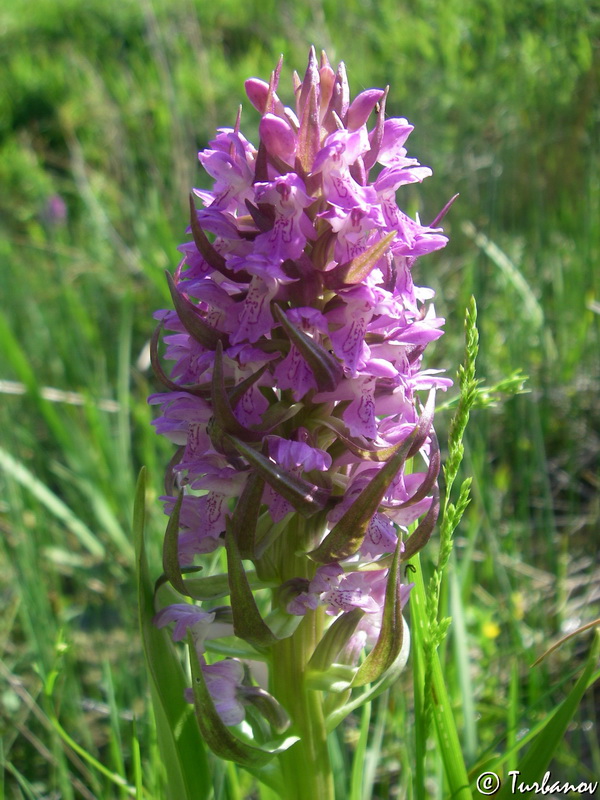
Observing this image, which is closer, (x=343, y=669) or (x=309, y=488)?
(x=309, y=488)

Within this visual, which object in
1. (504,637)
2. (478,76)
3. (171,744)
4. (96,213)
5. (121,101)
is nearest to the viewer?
(171,744)

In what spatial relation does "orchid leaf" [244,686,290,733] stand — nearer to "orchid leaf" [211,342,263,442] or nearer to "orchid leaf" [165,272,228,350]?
"orchid leaf" [211,342,263,442]

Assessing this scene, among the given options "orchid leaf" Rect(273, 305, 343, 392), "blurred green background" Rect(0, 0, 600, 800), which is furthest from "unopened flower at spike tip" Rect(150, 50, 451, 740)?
"blurred green background" Rect(0, 0, 600, 800)

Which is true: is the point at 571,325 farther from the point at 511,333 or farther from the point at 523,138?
the point at 523,138

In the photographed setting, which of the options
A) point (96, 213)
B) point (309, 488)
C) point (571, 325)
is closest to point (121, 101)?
point (96, 213)

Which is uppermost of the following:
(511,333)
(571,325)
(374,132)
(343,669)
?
(374,132)

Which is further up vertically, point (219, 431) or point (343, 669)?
point (219, 431)

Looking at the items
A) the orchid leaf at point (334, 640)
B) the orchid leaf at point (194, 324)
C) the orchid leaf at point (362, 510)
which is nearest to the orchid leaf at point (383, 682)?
the orchid leaf at point (334, 640)

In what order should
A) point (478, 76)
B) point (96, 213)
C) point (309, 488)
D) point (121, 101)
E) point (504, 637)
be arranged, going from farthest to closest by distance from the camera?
point (121, 101)
point (96, 213)
point (478, 76)
point (504, 637)
point (309, 488)
